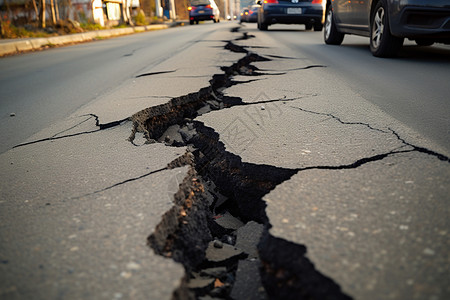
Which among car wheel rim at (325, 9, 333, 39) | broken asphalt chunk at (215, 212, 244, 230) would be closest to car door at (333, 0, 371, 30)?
car wheel rim at (325, 9, 333, 39)

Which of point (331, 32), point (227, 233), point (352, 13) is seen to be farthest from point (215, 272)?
point (331, 32)

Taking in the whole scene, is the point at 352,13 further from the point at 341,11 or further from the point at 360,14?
the point at 341,11

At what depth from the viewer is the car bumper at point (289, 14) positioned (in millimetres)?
11039

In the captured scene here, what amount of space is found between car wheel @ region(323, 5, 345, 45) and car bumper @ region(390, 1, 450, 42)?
9.27 ft

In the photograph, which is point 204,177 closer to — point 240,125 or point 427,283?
point 240,125

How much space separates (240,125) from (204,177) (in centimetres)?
46

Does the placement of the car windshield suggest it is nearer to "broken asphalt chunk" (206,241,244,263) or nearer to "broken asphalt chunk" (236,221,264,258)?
"broken asphalt chunk" (236,221,264,258)

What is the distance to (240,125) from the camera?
8.23ft

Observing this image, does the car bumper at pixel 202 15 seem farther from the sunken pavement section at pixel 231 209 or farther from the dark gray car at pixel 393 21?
the sunken pavement section at pixel 231 209

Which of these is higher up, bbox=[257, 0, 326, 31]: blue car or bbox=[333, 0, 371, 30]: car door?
bbox=[257, 0, 326, 31]: blue car

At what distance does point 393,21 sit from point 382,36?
1.51 ft

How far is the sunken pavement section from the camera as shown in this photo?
1.06 meters

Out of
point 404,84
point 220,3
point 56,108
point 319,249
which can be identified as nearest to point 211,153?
point 319,249

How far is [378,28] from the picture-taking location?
5367 millimetres
